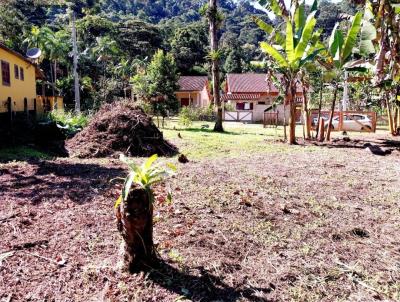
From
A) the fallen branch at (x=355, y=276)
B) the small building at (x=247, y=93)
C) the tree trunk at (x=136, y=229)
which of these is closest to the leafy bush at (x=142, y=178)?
the tree trunk at (x=136, y=229)

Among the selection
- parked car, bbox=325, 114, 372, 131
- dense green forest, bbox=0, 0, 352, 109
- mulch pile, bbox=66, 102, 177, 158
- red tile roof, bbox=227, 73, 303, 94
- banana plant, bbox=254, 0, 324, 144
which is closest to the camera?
mulch pile, bbox=66, 102, 177, 158

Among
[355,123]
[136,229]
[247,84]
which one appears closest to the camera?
[136,229]

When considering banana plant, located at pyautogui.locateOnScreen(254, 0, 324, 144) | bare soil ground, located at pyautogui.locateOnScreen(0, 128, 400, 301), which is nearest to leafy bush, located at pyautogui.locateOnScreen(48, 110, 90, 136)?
bare soil ground, located at pyautogui.locateOnScreen(0, 128, 400, 301)

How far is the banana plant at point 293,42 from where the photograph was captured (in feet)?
41.5

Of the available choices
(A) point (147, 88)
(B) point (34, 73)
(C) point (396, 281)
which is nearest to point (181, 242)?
(C) point (396, 281)

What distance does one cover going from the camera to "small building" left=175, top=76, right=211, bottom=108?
49125 millimetres

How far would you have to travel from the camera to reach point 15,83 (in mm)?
19328

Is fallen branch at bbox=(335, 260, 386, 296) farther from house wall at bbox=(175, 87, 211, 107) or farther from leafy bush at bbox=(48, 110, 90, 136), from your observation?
house wall at bbox=(175, 87, 211, 107)

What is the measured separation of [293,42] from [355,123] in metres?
11.3

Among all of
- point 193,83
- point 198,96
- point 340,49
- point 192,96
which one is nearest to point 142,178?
point 340,49

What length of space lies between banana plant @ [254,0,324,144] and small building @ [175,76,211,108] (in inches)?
1348

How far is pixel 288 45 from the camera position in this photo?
42.5 ft

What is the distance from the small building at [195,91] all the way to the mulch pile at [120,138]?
35.8m

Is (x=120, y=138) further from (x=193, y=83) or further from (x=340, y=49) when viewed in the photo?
(x=193, y=83)
